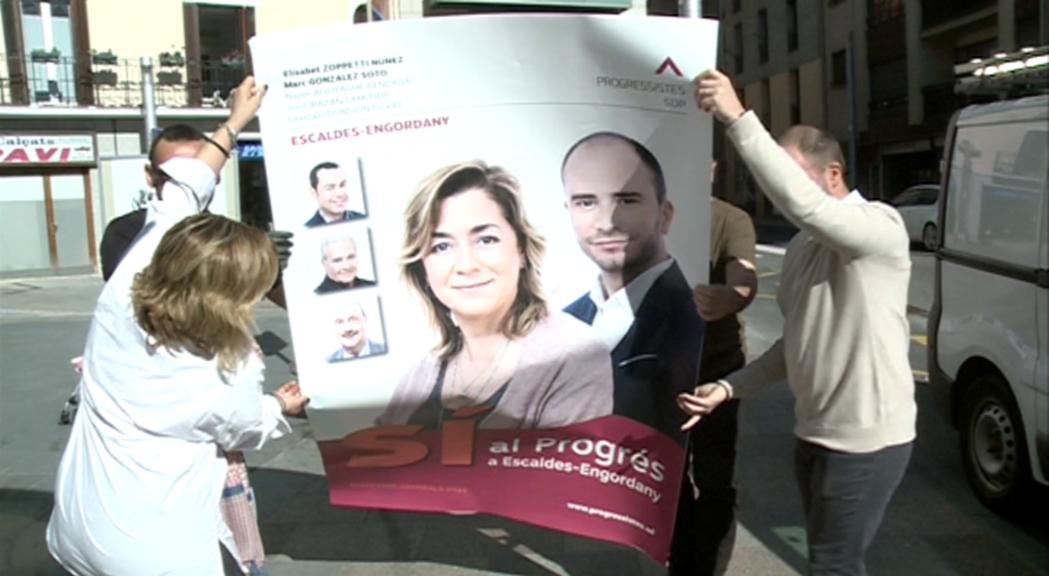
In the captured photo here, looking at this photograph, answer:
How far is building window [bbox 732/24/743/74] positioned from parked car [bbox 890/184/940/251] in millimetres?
25335

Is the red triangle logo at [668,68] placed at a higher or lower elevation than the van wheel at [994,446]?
higher

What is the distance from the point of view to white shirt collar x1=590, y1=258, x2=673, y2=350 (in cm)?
279

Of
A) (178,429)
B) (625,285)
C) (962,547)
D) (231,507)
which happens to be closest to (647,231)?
(625,285)

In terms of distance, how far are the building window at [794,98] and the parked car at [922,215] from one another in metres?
18.9

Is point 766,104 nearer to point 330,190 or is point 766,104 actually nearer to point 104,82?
point 104,82

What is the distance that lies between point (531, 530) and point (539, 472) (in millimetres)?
1563

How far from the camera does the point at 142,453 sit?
2070mm

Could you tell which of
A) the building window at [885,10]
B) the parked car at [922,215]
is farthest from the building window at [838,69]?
the parked car at [922,215]

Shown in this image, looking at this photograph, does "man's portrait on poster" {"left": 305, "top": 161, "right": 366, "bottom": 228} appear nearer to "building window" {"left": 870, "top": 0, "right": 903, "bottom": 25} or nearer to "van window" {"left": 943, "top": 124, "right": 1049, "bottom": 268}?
"van window" {"left": 943, "top": 124, "right": 1049, "bottom": 268}

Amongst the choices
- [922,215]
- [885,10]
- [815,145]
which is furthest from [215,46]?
[885,10]

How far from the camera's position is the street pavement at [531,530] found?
4.05 meters

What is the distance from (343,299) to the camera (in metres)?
2.86

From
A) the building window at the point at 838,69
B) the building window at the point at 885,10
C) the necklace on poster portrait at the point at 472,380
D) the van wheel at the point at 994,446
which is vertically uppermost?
the building window at the point at 885,10

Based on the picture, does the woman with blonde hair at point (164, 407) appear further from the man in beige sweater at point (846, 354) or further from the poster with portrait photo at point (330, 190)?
the man in beige sweater at point (846, 354)
